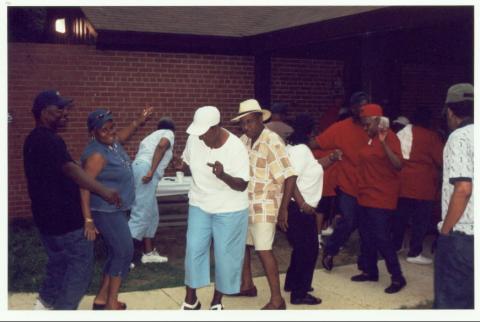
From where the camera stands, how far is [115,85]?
10.2 meters

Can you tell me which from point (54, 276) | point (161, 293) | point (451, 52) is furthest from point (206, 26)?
point (54, 276)

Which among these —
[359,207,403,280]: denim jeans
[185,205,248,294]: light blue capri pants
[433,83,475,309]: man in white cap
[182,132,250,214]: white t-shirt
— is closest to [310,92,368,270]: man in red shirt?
[359,207,403,280]: denim jeans

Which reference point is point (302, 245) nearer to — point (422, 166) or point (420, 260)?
point (420, 260)

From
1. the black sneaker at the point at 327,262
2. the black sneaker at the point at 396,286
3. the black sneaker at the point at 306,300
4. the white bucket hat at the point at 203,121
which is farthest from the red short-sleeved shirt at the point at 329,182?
the white bucket hat at the point at 203,121

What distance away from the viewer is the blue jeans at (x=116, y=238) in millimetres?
5125

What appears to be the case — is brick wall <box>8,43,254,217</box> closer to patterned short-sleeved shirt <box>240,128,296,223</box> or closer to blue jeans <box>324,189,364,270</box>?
blue jeans <box>324,189,364,270</box>

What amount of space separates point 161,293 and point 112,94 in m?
4.84

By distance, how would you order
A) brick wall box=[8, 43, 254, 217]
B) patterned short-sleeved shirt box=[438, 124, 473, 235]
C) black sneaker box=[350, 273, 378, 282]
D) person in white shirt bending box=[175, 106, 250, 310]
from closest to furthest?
patterned short-sleeved shirt box=[438, 124, 473, 235]
person in white shirt bending box=[175, 106, 250, 310]
black sneaker box=[350, 273, 378, 282]
brick wall box=[8, 43, 254, 217]

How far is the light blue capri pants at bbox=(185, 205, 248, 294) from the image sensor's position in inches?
207

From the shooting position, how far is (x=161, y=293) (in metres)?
6.13

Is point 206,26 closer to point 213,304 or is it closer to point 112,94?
point 112,94

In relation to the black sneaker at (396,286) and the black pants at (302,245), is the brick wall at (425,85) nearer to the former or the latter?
the black sneaker at (396,286)

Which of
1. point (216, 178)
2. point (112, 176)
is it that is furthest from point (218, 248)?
point (112, 176)

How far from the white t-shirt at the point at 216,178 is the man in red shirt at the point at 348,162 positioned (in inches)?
60.8
